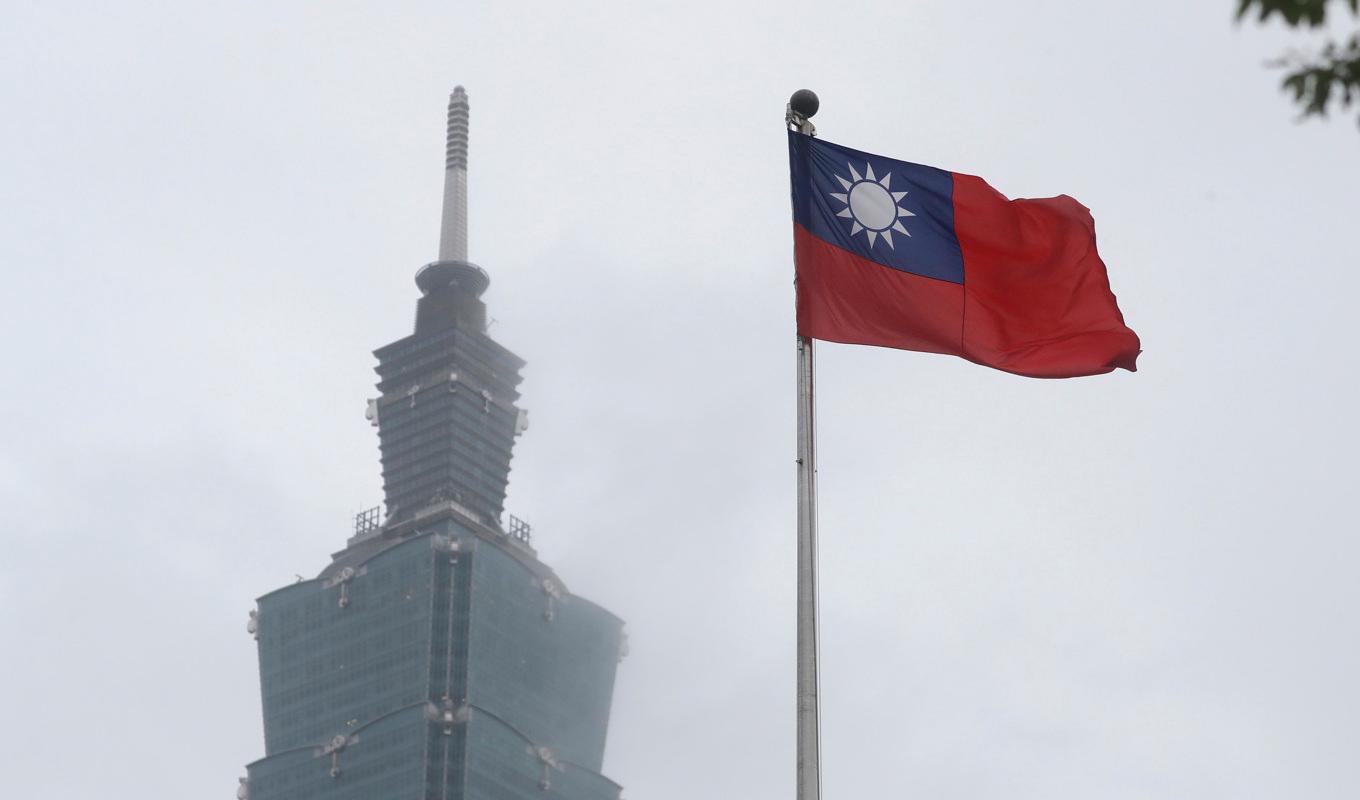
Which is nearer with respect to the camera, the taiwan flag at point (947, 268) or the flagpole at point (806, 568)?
the flagpole at point (806, 568)

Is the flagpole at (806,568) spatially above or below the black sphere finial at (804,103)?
below

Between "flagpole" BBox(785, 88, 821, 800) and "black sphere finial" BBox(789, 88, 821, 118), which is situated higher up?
"black sphere finial" BBox(789, 88, 821, 118)

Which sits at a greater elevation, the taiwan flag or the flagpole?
the taiwan flag

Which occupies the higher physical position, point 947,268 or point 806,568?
point 947,268

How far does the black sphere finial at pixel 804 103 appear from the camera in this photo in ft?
148

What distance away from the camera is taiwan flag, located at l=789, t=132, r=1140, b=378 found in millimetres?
44500

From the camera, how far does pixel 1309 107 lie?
57.8 ft

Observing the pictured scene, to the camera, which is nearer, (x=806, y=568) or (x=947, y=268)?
(x=806, y=568)

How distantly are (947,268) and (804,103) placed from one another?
453cm

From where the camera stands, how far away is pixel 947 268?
149 feet

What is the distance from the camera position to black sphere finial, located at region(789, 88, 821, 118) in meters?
45.0

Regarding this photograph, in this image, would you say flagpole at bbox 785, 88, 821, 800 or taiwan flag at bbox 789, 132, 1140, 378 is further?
taiwan flag at bbox 789, 132, 1140, 378

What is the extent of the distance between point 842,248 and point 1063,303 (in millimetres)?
4694

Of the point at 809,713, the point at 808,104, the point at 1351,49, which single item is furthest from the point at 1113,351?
the point at 1351,49
